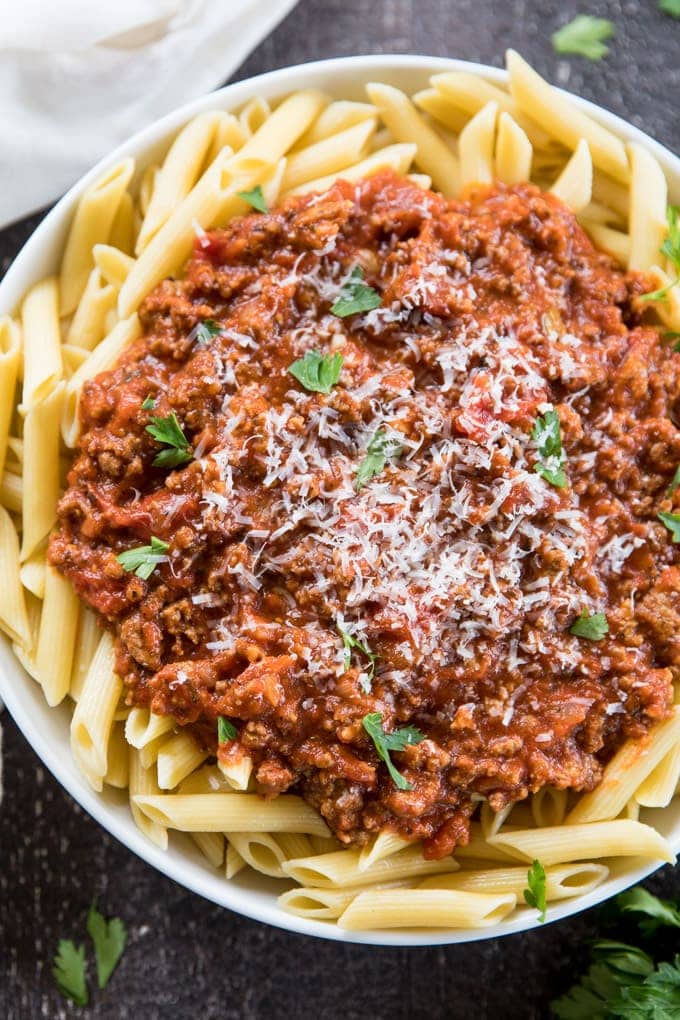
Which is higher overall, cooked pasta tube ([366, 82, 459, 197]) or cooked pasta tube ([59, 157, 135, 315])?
cooked pasta tube ([366, 82, 459, 197])

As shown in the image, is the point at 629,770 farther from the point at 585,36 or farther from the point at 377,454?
the point at 585,36

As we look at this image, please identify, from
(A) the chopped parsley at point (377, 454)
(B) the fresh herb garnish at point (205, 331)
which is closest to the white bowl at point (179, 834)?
(B) the fresh herb garnish at point (205, 331)

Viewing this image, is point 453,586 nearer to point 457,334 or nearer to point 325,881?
point 457,334

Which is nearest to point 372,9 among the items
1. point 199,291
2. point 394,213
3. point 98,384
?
point 394,213

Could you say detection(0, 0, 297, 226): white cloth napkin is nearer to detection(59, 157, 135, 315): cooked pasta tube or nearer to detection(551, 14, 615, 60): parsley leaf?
detection(59, 157, 135, 315): cooked pasta tube

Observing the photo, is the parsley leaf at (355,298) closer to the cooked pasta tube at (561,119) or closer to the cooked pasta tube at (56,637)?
the cooked pasta tube at (561,119)

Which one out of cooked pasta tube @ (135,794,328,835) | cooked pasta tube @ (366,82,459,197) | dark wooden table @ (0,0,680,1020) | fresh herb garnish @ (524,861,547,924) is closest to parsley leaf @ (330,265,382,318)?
cooked pasta tube @ (366,82,459,197)
